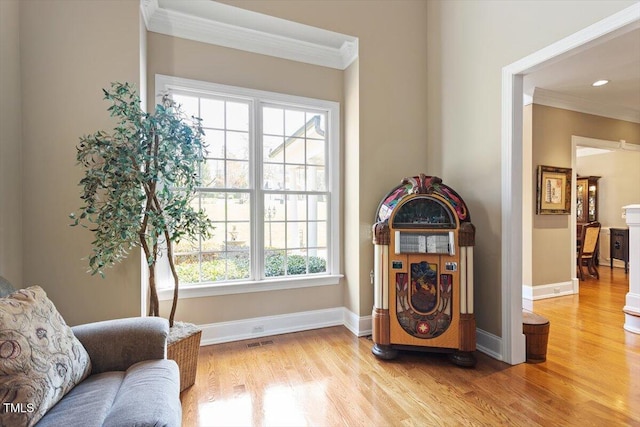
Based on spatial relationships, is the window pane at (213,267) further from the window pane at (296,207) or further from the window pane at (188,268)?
the window pane at (296,207)

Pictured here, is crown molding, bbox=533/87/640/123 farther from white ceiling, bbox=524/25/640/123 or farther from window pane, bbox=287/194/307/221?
window pane, bbox=287/194/307/221

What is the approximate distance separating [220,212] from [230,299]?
868 millimetres

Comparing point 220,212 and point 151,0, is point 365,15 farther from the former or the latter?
point 220,212

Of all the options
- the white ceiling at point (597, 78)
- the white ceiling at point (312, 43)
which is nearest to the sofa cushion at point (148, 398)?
the white ceiling at point (312, 43)

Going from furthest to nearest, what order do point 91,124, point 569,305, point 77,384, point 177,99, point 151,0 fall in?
1. point 569,305
2. point 177,99
3. point 151,0
4. point 91,124
5. point 77,384

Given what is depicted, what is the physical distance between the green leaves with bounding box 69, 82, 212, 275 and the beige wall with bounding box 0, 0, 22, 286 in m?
0.35

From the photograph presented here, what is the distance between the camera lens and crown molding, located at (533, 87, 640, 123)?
4.34 metres

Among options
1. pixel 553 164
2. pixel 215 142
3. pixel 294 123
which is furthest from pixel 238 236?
pixel 553 164

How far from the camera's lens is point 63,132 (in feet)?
6.90

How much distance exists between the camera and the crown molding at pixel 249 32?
265 centimetres

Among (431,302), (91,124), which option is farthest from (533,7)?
(91,124)

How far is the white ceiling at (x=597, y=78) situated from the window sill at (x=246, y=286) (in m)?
3.10

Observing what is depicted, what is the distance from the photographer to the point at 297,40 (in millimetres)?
3111

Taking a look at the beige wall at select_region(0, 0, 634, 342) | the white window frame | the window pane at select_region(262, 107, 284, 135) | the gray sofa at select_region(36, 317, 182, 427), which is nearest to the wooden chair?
the beige wall at select_region(0, 0, 634, 342)
